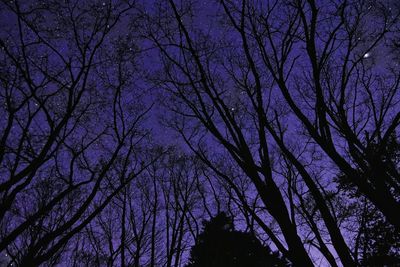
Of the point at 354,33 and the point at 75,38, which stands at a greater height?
the point at 75,38

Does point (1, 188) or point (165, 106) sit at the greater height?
point (165, 106)

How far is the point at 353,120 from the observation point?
8.14 m

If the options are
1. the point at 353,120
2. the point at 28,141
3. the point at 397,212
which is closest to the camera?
the point at 397,212

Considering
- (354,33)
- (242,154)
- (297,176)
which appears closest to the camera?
(242,154)

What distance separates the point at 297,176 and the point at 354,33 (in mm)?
4506

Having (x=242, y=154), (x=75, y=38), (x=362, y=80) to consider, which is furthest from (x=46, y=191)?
(x=362, y=80)

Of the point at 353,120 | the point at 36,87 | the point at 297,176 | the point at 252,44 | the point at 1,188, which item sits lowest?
the point at 1,188

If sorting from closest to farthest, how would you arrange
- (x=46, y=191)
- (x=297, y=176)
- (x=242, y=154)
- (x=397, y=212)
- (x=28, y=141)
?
(x=397, y=212) → (x=242, y=154) → (x=28, y=141) → (x=297, y=176) → (x=46, y=191)

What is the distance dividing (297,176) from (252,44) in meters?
4.51

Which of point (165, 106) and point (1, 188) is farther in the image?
Answer: point (165, 106)

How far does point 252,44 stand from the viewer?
7.47 meters

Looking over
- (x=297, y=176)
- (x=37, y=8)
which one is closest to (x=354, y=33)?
(x=297, y=176)

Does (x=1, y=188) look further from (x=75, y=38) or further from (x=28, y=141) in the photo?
(x=75, y=38)

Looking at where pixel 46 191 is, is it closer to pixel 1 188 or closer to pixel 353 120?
pixel 1 188
